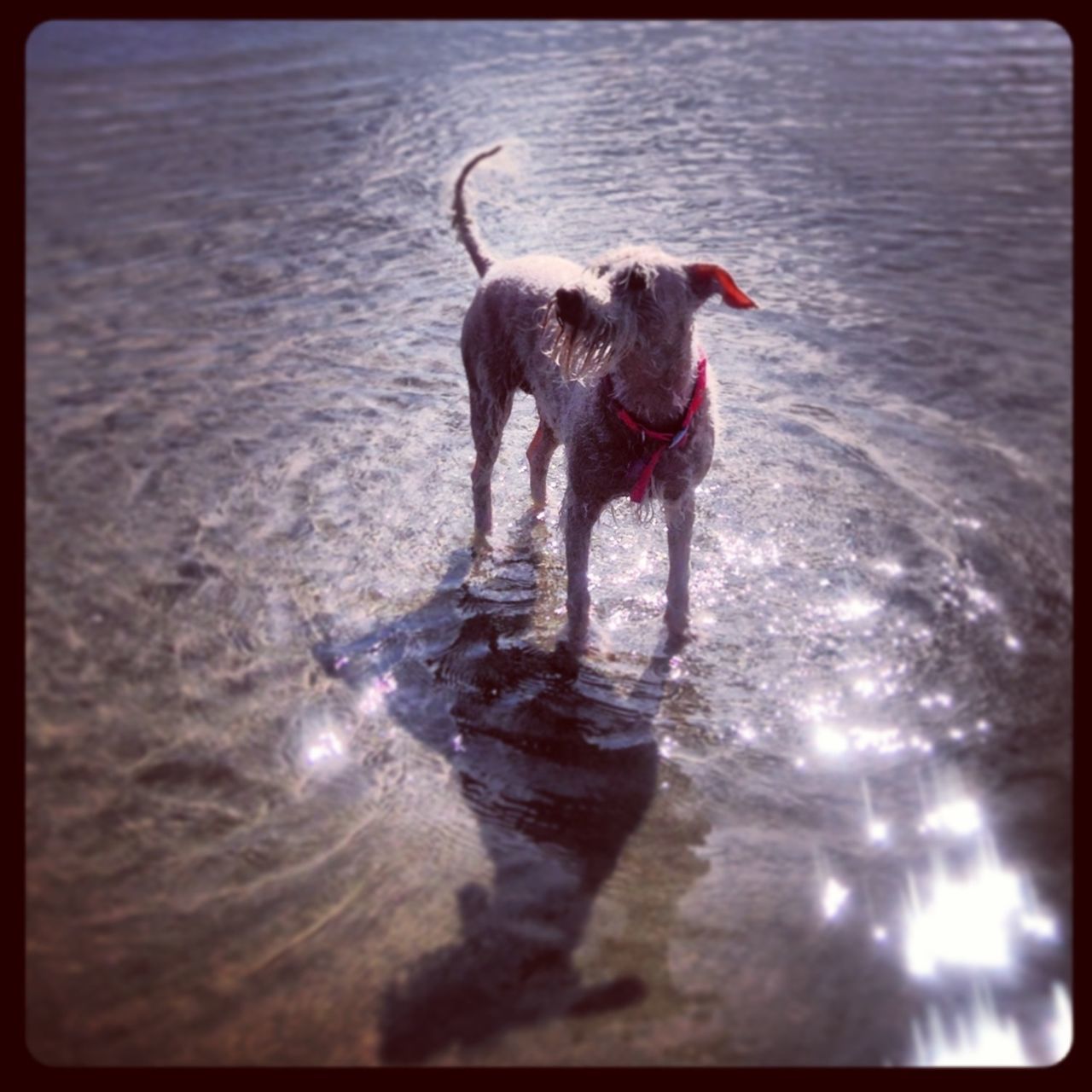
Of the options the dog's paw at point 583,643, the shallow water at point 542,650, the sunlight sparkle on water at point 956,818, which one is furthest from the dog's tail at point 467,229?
the sunlight sparkle on water at point 956,818

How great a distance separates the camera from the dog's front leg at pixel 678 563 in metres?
4.44

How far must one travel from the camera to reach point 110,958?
Answer: 313 cm

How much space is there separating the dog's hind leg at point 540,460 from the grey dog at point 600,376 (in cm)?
12

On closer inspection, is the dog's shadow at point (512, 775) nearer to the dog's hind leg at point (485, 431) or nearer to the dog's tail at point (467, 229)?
the dog's hind leg at point (485, 431)

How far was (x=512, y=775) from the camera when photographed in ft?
12.9

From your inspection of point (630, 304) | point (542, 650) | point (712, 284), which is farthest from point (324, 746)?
point (712, 284)

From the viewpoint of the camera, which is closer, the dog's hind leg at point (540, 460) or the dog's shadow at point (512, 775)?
the dog's shadow at point (512, 775)

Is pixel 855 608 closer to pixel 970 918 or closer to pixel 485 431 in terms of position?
pixel 970 918

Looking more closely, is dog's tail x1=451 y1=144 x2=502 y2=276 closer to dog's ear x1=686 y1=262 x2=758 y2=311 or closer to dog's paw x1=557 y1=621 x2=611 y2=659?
dog's ear x1=686 y1=262 x2=758 y2=311
